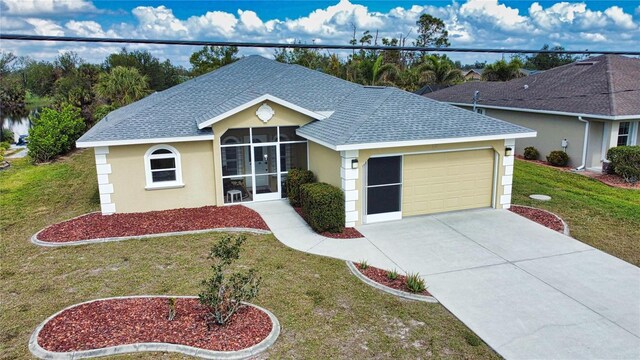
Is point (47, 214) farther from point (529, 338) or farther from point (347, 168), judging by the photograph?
point (529, 338)

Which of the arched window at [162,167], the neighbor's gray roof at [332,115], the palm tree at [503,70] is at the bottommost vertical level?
the arched window at [162,167]

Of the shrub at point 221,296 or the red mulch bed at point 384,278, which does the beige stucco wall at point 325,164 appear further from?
the shrub at point 221,296

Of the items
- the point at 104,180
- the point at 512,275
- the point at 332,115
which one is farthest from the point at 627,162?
the point at 104,180

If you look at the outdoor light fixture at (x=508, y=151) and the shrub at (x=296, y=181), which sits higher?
the outdoor light fixture at (x=508, y=151)

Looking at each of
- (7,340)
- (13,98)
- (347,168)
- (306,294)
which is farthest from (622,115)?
(13,98)

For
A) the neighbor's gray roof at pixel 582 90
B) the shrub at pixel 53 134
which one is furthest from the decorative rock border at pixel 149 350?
the shrub at pixel 53 134
